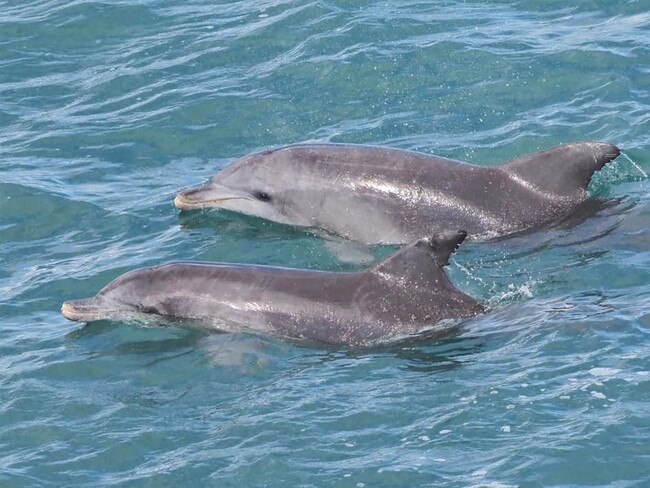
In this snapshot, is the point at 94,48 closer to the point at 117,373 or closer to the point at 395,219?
the point at 395,219

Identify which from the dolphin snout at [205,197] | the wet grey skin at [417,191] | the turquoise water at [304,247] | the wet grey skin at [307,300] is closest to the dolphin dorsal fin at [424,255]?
the wet grey skin at [307,300]

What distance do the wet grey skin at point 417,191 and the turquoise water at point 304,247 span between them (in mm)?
358

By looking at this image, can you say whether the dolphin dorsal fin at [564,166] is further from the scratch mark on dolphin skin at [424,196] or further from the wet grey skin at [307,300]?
the wet grey skin at [307,300]

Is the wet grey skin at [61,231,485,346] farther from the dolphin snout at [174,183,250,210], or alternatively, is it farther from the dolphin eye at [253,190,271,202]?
the dolphin snout at [174,183,250,210]

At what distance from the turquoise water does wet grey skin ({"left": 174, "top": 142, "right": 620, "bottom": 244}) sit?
36 cm

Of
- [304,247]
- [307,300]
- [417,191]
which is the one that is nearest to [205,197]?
[304,247]

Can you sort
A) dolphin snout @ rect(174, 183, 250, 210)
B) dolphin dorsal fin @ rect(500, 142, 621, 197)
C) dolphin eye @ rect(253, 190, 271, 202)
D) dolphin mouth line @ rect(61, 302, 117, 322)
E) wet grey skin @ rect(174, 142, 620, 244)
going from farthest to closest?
dolphin snout @ rect(174, 183, 250, 210), dolphin eye @ rect(253, 190, 271, 202), wet grey skin @ rect(174, 142, 620, 244), dolphin dorsal fin @ rect(500, 142, 621, 197), dolphin mouth line @ rect(61, 302, 117, 322)

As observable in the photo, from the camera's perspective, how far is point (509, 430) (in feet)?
38.0

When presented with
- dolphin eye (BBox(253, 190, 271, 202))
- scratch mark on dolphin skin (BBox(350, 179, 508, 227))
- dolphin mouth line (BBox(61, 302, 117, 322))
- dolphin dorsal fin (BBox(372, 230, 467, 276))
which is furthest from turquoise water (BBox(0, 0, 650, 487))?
dolphin dorsal fin (BBox(372, 230, 467, 276))

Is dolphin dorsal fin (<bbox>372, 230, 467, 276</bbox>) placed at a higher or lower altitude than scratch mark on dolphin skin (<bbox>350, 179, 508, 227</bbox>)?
higher

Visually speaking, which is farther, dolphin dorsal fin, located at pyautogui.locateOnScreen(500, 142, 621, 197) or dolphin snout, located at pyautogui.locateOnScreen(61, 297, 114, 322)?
dolphin dorsal fin, located at pyautogui.locateOnScreen(500, 142, 621, 197)

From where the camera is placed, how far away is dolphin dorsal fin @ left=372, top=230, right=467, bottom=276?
1352cm

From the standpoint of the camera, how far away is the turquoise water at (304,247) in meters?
11.8

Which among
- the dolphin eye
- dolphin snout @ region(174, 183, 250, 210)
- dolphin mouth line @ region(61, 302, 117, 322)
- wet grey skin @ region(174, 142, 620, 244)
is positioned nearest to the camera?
dolphin mouth line @ region(61, 302, 117, 322)
